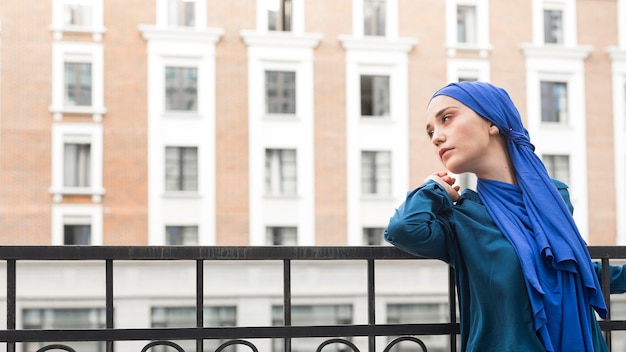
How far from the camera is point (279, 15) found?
1661 centimetres

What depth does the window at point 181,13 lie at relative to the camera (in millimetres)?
16062

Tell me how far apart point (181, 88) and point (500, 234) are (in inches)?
600

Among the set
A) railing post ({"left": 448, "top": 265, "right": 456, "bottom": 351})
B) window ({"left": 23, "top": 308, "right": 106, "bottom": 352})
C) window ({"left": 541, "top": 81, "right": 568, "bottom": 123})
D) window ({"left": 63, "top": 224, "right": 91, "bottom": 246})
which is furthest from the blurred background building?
railing post ({"left": 448, "top": 265, "right": 456, "bottom": 351})

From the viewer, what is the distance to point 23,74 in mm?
16000

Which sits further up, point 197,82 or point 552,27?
point 552,27

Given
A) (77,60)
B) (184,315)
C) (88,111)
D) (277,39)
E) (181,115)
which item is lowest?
(184,315)

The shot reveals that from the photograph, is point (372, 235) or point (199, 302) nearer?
point (199, 302)

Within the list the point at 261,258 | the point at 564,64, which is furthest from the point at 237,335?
the point at 564,64

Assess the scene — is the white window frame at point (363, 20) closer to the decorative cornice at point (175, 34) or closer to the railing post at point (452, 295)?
the decorative cornice at point (175, 34)

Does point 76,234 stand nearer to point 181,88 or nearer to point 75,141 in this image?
point 75,141

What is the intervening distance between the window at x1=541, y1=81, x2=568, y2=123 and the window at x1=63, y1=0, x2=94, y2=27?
877cm

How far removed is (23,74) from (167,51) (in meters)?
2.85

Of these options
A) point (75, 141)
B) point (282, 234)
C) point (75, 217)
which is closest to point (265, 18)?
point (282, 234)

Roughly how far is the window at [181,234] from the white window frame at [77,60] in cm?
248
